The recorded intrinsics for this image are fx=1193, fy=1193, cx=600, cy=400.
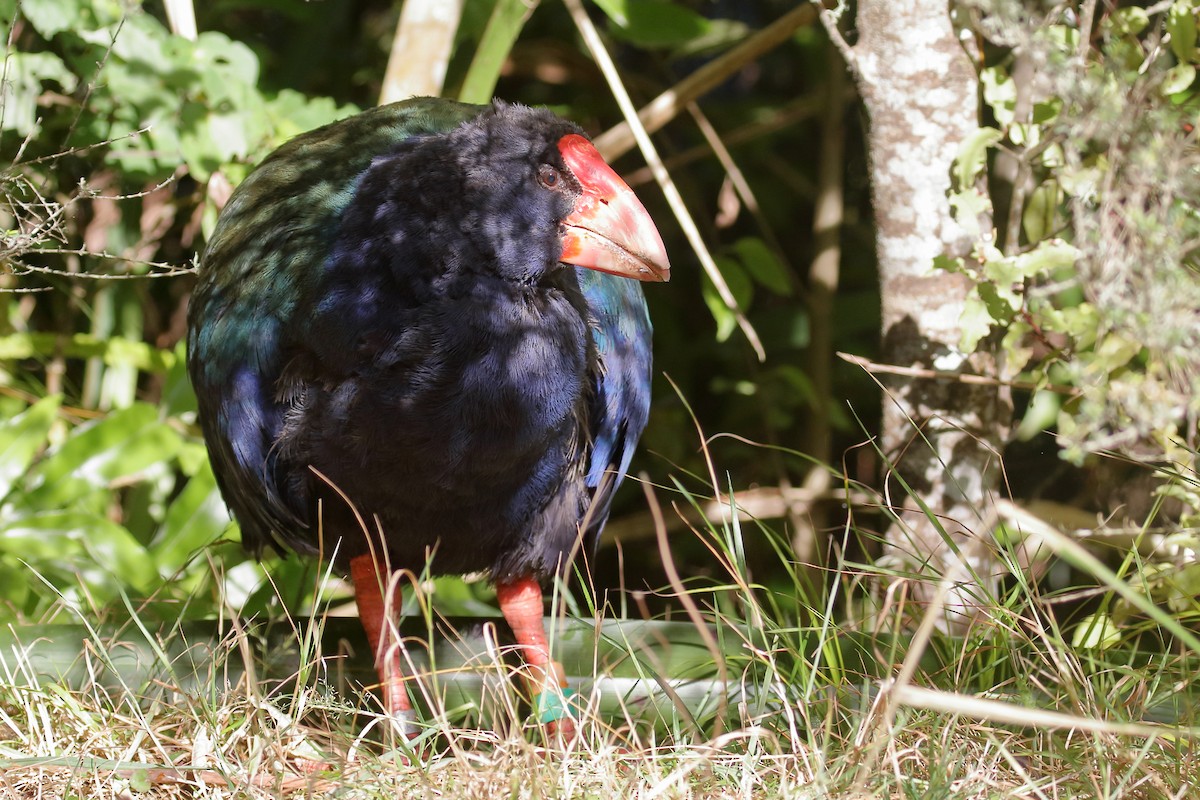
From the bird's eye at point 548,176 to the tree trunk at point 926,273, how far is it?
46 cm

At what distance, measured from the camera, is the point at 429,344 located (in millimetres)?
1447

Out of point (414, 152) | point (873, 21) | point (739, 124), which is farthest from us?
point (739, 124)

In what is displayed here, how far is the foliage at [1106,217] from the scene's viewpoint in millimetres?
1248

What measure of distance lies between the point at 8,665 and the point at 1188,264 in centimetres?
159

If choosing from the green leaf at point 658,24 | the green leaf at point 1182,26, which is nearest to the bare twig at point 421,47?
the green leaf at point 658,24

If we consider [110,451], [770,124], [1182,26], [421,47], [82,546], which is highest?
[1182,26]

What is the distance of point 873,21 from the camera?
166 centimetres

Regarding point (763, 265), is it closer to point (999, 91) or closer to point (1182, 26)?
point (999, 91)

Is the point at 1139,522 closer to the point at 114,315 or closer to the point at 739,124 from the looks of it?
the point at 739,124

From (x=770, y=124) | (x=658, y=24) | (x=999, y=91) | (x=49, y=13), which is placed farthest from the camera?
(x=770, y=124)

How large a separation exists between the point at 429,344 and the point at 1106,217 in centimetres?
78

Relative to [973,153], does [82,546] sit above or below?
below

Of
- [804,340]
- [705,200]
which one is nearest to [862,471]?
[804,340]

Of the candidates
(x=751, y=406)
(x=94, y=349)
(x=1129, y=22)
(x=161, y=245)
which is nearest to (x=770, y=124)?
(x=751, y=406)
